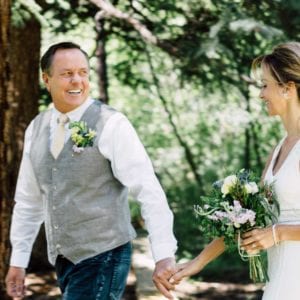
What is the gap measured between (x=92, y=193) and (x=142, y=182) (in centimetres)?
25

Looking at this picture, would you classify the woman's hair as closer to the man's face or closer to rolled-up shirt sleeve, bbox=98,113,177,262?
rolled-up shirt sleeve, bbox=98,113,177,262

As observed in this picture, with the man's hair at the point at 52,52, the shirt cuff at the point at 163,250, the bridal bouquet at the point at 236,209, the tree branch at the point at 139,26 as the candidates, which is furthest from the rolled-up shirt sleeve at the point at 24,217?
the tree branch at the point at 139,26

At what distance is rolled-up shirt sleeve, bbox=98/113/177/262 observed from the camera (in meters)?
3.48

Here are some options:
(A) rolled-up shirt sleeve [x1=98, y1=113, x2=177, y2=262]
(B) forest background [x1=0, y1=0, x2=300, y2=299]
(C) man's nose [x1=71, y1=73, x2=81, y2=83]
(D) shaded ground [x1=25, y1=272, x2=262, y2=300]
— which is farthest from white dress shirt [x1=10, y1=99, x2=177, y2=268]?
(D) shaded ground [x1=25, y1=272, x2=262, y2=300]

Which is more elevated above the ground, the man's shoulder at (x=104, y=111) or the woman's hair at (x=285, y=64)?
the woman's hair at (x=285, y=64)

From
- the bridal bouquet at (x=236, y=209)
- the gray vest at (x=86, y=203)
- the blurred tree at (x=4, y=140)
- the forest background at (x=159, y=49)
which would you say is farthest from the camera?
the forest background at (x=159, y=49)

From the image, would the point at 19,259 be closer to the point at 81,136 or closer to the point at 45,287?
the point at 81,136

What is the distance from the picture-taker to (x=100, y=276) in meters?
3.53

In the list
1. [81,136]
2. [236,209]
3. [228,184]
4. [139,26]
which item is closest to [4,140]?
[81,136]

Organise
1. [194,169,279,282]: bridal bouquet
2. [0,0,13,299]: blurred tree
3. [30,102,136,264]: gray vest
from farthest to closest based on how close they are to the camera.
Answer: [0,0,13,299]: blurred tree
[30,102,136,264]: gray vest
[194,169,279,282]: bridal bouquet

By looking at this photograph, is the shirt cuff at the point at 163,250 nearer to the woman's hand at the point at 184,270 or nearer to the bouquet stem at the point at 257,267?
the woman's hand at the point at 184,270

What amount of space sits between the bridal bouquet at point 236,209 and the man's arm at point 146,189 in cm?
20

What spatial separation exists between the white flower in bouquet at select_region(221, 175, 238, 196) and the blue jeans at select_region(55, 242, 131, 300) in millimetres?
597

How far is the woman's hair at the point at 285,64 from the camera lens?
3.44m
